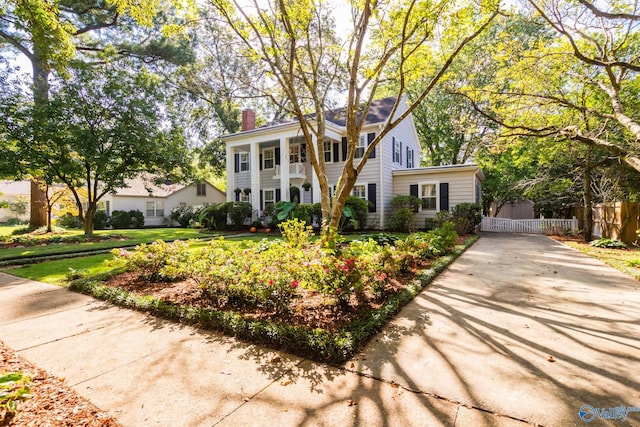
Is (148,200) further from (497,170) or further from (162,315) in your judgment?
(497,170)

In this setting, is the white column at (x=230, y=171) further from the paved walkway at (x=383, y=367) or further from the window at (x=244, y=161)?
the paved walkway at (x=383, y=367)

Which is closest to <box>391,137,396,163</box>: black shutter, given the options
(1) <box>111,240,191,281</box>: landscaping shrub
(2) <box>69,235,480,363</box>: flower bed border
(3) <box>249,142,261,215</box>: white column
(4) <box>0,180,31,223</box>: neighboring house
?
(3) <box>249,142,261,215</box>: white column

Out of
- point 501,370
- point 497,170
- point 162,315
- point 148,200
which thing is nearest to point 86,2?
point 148,200

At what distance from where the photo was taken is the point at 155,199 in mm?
26031

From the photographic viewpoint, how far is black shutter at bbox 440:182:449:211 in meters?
15.7

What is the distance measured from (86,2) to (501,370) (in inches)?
874

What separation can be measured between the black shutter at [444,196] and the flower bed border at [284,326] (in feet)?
38.7

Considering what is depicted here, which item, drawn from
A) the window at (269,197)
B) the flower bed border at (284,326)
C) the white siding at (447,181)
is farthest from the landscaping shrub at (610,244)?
the window at (269,197)

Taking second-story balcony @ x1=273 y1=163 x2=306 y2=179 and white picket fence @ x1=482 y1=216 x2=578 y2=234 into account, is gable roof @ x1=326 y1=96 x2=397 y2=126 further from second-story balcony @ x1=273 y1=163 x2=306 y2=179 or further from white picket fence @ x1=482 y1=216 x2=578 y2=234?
white picket fence @ x1=482 y1=216 x2=578 y2=234

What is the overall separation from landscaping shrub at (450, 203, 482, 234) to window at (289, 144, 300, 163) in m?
9.49

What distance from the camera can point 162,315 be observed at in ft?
13.4

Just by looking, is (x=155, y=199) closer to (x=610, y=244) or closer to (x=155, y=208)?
(x=155, y=208)

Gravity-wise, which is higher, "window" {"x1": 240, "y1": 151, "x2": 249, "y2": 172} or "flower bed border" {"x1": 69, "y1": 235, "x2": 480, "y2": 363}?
"window" {"x1": 240, "y1": 151, "x2": 249, "y2": 172}

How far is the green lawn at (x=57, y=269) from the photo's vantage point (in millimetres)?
6367
